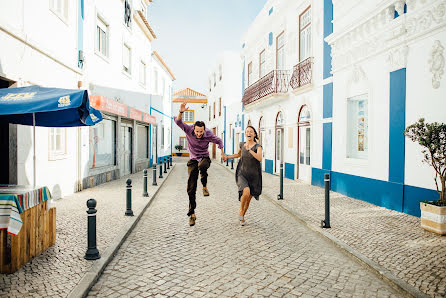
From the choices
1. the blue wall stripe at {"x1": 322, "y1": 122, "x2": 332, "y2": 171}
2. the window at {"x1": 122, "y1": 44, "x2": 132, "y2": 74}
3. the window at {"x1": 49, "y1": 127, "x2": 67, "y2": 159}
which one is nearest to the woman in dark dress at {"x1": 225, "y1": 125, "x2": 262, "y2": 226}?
the window at {"x1": 49, "y1": 127, "x2": 67, "y2": 159}

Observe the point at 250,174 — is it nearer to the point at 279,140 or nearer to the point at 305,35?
the point at 305,35

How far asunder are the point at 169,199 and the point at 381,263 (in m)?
6.45

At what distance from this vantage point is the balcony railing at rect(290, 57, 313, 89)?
12.4m

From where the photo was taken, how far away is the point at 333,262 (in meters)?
4.41

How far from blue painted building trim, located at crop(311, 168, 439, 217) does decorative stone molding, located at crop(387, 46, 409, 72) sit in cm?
264

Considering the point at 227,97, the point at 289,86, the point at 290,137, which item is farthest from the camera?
the point at 227,97

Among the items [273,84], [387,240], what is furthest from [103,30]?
[387,240]

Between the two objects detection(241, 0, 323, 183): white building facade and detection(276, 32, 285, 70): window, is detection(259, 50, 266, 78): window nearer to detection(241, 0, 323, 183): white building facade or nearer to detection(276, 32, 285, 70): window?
detection(241, 0, 323, 183): white building facade

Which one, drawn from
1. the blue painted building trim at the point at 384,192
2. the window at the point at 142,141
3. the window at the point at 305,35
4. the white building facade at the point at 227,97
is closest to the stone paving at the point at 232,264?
the blue painted building trim at the point at 384,192

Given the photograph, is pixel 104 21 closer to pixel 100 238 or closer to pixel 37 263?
pixel 100 238

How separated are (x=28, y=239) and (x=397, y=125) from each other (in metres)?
7.39

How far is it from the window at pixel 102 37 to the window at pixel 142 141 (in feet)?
20.5

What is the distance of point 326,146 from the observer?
11.1m

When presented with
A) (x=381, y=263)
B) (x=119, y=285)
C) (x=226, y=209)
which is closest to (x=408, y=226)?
(x=381, y=263)
